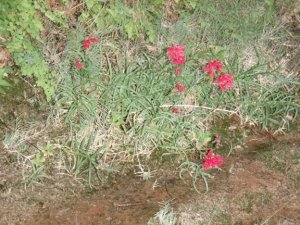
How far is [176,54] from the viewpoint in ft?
10.5

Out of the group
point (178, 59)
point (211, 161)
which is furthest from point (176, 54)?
point (211, 161)

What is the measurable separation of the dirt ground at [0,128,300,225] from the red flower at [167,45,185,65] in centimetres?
78

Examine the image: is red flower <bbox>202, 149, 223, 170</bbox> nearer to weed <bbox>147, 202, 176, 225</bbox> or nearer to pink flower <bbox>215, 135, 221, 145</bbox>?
pink flower <bbox>215, 135, 221, 145</bbox>

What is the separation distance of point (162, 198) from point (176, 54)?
3.48 feet

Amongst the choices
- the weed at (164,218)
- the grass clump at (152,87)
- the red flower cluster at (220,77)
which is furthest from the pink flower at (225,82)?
the weed at (164,218)

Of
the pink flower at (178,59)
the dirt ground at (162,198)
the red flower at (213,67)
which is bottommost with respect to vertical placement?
the dirt ground at (162,198)

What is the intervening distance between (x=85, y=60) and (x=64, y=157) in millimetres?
714

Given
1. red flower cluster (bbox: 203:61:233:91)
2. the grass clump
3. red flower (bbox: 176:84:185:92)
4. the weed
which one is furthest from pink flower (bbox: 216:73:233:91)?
the weed

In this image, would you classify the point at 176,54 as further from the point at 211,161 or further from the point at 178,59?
the point at 211,161

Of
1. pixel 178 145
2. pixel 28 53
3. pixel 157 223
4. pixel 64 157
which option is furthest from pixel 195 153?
pixel 28 53

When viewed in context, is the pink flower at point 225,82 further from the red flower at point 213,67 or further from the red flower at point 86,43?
the red flower at point 86,43

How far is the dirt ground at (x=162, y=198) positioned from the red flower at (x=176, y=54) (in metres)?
0.78

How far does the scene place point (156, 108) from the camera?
3.17 m

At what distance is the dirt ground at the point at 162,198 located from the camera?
2621 mm
